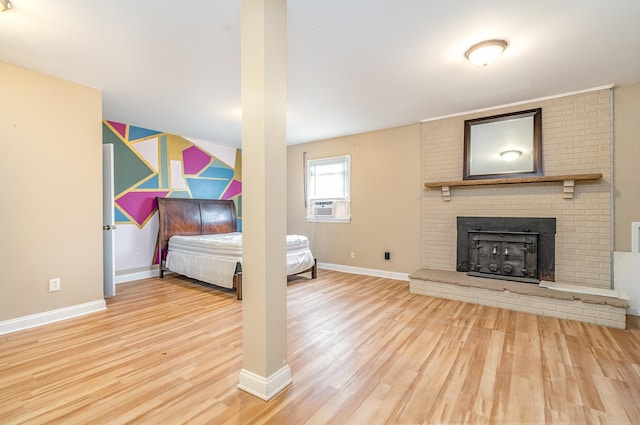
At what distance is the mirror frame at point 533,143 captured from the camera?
12.3 ft

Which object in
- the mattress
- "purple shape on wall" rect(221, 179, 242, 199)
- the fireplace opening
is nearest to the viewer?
the fireplace opening

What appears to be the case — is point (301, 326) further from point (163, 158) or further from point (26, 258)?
point (163, 158)

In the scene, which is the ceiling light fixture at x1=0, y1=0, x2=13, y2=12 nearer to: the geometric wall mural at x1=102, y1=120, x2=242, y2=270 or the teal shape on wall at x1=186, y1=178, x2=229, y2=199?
the geometric wall mural at x1=102, y1=120, x2=242, y2=270

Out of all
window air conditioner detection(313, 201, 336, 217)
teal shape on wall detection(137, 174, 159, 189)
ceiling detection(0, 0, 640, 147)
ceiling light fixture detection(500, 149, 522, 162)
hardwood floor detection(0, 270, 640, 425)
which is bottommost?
hardwood floor detection(0, 270, 640, 425)

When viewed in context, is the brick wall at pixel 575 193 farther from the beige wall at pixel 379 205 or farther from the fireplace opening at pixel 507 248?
the beige wall at pixel 379 205

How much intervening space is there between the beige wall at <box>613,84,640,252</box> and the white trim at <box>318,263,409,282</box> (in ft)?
8.68

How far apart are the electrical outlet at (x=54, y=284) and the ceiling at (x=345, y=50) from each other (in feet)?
7.02

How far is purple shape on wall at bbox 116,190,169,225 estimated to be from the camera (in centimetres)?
481

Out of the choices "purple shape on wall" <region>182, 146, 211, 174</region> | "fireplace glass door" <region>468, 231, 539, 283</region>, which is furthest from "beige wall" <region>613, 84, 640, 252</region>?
"purple shape on wall" <region>182, 146, 211, 174</region>

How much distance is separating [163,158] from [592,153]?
632 centimetres

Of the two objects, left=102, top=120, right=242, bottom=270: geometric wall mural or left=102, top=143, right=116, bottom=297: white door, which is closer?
left=102, top=143, right=116, bottom=297: white door

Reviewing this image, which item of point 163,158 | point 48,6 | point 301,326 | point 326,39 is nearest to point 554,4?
point 326,39

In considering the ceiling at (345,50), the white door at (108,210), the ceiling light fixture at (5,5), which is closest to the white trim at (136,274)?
the white door at (108,210)

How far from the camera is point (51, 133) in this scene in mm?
3100
